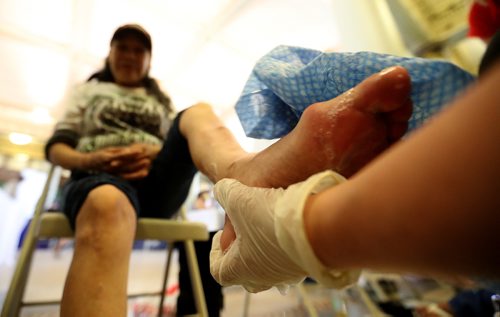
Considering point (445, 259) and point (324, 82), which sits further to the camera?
point (324, 82)

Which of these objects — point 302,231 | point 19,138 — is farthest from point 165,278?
point 19,138

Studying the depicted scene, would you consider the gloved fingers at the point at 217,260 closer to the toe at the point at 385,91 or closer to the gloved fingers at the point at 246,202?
the gloved fingers at the point at 246,202

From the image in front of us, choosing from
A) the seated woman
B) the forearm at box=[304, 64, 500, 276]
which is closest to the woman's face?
the seated woman

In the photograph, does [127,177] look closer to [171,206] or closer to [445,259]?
[171,206]

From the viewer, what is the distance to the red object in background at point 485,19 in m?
0.79

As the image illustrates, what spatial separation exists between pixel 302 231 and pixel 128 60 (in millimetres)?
702

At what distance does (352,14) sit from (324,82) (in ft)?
3.77

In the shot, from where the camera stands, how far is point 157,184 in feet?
1.69

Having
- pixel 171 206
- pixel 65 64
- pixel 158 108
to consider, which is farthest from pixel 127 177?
pixel 65 64

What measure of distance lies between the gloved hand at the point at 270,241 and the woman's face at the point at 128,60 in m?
0.57

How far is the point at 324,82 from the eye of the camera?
0.27 meters

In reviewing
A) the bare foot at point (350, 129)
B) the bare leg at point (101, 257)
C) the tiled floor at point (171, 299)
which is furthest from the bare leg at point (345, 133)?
the tiled floor at point (171, 299)

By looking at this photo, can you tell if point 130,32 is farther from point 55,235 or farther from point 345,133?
point 345,133

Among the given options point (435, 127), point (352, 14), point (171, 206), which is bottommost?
point (171, 206)
